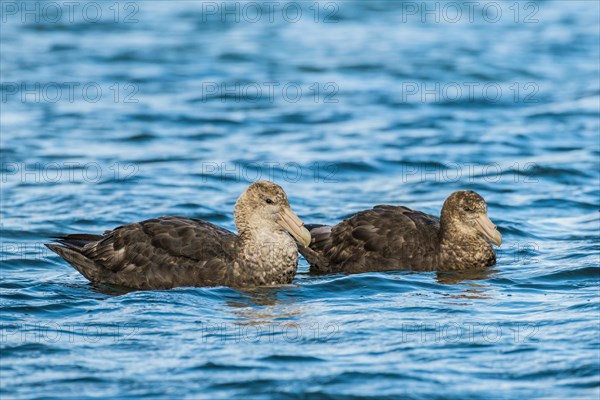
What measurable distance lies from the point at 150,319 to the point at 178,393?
194cm

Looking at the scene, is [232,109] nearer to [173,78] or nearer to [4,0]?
[173,78]

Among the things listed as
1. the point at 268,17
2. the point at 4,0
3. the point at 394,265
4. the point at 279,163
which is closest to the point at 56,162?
the point at 279,163

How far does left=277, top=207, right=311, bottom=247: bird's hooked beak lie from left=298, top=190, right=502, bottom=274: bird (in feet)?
2.71

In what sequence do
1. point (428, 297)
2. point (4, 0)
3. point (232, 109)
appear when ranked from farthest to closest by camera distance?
point (4, 0) → point (232, 109) → point (428, 297)

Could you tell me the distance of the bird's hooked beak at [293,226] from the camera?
12328mm

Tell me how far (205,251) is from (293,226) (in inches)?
35.9

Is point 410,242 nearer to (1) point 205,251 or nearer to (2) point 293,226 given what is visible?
(2) point 293,226

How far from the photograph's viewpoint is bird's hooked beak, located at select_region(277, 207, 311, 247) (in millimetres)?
12328

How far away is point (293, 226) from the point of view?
12352 mm

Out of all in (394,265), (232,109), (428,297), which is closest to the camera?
(428,297)

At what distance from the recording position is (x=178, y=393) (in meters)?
9.09

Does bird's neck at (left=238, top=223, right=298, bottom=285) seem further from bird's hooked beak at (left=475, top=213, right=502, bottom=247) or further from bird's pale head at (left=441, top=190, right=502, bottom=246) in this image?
bird's hooked beak at (left=475, top=213, right=502, bottom=247)

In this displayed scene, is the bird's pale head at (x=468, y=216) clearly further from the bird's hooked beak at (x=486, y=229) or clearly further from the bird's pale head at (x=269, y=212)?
the bird's pale head at (x=269, y=212)

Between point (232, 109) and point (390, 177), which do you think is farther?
point (232, 109)
